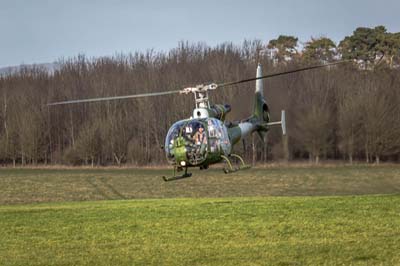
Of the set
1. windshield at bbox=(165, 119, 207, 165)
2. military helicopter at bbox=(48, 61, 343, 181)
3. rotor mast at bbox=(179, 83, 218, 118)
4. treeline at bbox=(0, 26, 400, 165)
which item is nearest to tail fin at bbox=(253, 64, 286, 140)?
military helicopter at bbox=(48, 61, 343, 181)

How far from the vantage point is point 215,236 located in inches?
478

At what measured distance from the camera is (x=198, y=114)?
16.8m

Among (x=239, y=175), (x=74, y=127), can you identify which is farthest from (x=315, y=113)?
(x=74, y=127)

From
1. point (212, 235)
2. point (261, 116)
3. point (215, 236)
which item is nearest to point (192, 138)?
point (212, 235)

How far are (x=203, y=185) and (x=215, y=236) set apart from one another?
24.2 m

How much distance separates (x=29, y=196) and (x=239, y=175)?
43.8 ft

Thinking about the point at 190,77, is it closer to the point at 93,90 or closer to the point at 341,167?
the point at 93,90

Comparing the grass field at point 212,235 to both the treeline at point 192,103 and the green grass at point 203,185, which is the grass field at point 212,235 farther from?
the treeline at point 192,103

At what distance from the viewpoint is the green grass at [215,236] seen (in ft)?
32.8

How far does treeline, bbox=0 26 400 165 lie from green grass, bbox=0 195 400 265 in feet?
72.6

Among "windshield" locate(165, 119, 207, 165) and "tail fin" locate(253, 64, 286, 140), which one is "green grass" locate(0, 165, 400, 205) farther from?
"windshield" locate(165, 119, 207, 165)

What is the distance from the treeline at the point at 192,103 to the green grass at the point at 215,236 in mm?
22122

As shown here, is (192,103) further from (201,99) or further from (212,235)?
(212,235)

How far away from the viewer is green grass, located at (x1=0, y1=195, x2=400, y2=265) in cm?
1000
